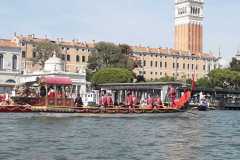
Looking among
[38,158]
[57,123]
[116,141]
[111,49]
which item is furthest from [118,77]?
[38,158]

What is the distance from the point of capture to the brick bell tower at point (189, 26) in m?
140

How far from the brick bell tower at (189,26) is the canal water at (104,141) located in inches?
4091

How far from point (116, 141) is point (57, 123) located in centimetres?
998

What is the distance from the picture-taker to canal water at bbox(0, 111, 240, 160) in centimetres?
2148

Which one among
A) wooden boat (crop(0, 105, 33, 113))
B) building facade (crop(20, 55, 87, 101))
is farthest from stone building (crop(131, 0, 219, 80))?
wooden boat (crop(0, 105, 33, 113))

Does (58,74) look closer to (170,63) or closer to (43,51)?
(43,51)

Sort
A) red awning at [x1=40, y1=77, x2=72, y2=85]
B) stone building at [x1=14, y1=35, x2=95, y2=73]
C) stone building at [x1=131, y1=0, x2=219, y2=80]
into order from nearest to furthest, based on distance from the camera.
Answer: red awning at [x1=40, y1=77, x2=72, y2=85], stone building at [x1=14, y1=35, x2=95, y2=73], stone building at [x1=131, y1=0, x2=219, y2=80]

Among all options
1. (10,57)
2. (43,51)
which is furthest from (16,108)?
(10,57)

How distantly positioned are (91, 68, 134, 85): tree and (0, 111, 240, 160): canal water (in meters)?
51.2

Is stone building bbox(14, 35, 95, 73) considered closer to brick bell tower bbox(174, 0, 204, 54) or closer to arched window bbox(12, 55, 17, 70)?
arched window bbox(12, 55, 17, 70)

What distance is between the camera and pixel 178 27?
145 meters

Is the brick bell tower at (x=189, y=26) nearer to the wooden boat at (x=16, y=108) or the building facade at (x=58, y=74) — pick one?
the building facade at (x=58, y=74)

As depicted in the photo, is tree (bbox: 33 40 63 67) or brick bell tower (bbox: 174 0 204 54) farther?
brick bell tower (bbox: 174 0 204 54)

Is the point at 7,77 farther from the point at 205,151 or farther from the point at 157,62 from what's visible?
the point at 205,151
